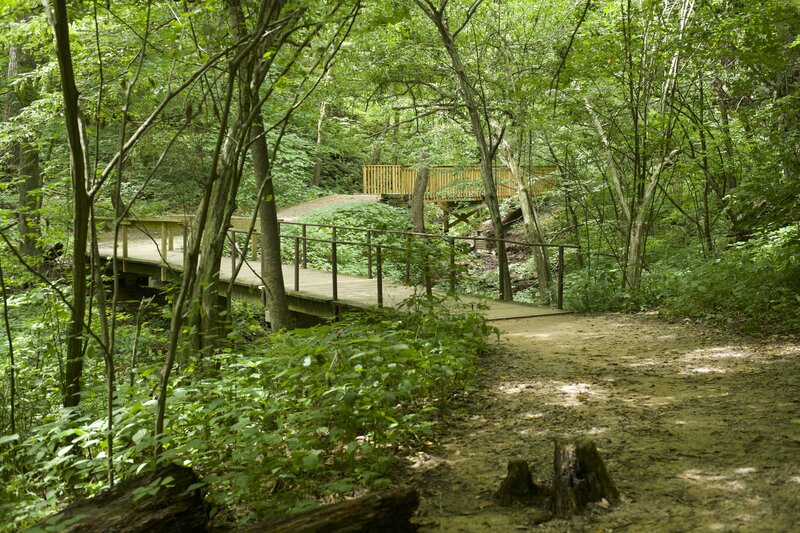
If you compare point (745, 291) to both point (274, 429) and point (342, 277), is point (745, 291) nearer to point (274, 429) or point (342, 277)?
point (274, 429)

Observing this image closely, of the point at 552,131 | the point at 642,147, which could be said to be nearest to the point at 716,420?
the point at 642,147

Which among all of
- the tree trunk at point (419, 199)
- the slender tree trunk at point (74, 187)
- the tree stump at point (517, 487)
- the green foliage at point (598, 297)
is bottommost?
the tree stump at point (517, 487)

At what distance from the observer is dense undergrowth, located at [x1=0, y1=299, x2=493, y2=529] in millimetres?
3676

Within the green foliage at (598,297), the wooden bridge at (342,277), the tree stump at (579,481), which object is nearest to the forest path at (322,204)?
the wooden bridge at (342,277)

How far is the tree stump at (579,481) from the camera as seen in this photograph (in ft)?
11.1

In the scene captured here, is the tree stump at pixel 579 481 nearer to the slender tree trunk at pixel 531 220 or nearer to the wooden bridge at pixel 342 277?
the wooden bridge at pixel 342 277

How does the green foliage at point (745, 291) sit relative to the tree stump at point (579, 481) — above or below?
above

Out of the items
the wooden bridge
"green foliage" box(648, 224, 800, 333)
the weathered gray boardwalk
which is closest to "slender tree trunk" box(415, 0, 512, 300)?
the wooden bridge

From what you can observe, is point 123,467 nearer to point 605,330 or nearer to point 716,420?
point 716,420

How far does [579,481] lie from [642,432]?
4.07 feet

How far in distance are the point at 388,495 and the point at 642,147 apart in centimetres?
894

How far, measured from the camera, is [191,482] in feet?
11.1

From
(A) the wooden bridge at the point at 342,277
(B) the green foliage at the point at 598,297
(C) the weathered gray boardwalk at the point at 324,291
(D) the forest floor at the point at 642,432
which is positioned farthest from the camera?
(B) the green foliage at the point at 598,297

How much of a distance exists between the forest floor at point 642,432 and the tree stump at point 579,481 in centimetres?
7
